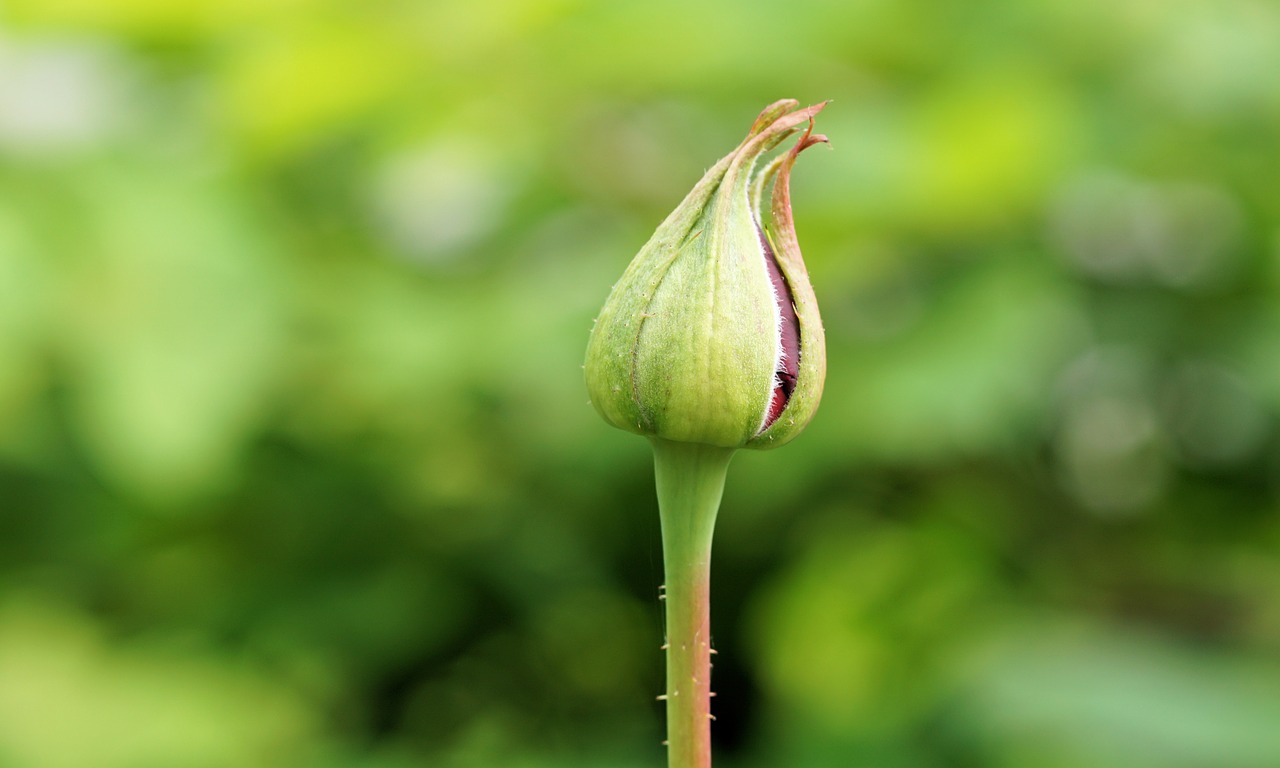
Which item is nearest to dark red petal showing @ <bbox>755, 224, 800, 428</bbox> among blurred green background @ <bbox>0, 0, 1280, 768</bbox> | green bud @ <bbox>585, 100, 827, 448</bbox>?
green bud @ <bbox>585, 100, 827, 448</bbox>

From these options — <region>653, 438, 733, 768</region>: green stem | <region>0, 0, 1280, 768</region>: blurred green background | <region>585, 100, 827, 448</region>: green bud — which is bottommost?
<region>653, 438, 733, 768</region>: green stem

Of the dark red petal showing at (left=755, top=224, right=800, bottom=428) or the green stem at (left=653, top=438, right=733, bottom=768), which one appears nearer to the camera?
the green stem at (left=653, top=438, right=733, bottom=768)

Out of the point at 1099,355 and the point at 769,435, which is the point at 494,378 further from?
the point at 769,435

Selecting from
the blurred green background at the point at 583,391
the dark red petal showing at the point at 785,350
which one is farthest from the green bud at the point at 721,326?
the blurred green background at the point at 583,391

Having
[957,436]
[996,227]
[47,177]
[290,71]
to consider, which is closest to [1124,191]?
[996,227]

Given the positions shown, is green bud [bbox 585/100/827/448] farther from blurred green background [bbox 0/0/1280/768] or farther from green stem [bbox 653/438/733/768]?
blurred green background [bbox 0/0/1280/768]

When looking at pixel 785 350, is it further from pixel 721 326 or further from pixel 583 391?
pixel 583 391

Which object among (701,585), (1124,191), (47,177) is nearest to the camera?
(701,585)
